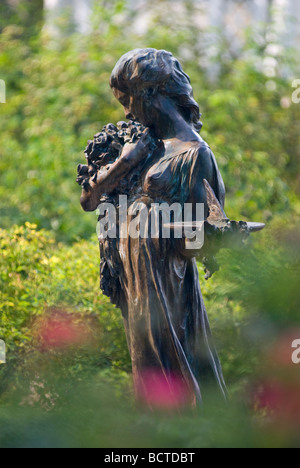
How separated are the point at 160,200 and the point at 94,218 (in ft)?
20.3

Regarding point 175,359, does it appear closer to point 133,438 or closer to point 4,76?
point 133,438

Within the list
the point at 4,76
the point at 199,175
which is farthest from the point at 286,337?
the point at 4,76

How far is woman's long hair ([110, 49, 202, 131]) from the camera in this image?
3.53 metres

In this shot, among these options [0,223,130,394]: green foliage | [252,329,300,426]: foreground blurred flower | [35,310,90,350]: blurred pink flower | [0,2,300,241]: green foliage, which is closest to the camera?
[252,329,300,426]: foreground blurred flower

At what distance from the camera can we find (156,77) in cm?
352

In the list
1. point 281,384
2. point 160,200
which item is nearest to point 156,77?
point 160,200

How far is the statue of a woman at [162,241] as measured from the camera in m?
3.49

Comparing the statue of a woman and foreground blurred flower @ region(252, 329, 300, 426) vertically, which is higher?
the statue of a woman

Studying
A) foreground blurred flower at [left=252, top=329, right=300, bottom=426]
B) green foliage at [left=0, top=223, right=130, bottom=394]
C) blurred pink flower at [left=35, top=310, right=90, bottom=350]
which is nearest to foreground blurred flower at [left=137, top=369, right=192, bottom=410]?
green foliage at [left=0, top=223, right=130, bottom=394]

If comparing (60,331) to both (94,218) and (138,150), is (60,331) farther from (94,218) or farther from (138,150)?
(94,218)

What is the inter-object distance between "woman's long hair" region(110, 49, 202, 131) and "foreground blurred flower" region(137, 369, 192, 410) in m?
1.31

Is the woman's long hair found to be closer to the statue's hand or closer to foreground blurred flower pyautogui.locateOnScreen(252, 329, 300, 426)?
the statue's hand

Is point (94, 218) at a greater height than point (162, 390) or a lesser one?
greater

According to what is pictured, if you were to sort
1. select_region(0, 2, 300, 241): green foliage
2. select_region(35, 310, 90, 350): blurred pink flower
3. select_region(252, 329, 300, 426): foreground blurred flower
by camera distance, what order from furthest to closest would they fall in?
select_region(0, 2, 300, 241): green foliage, select_region(35, 310, 90, 350): blurred pink flower, select_region(252, 329, 300, 426): foreground blurred flower
